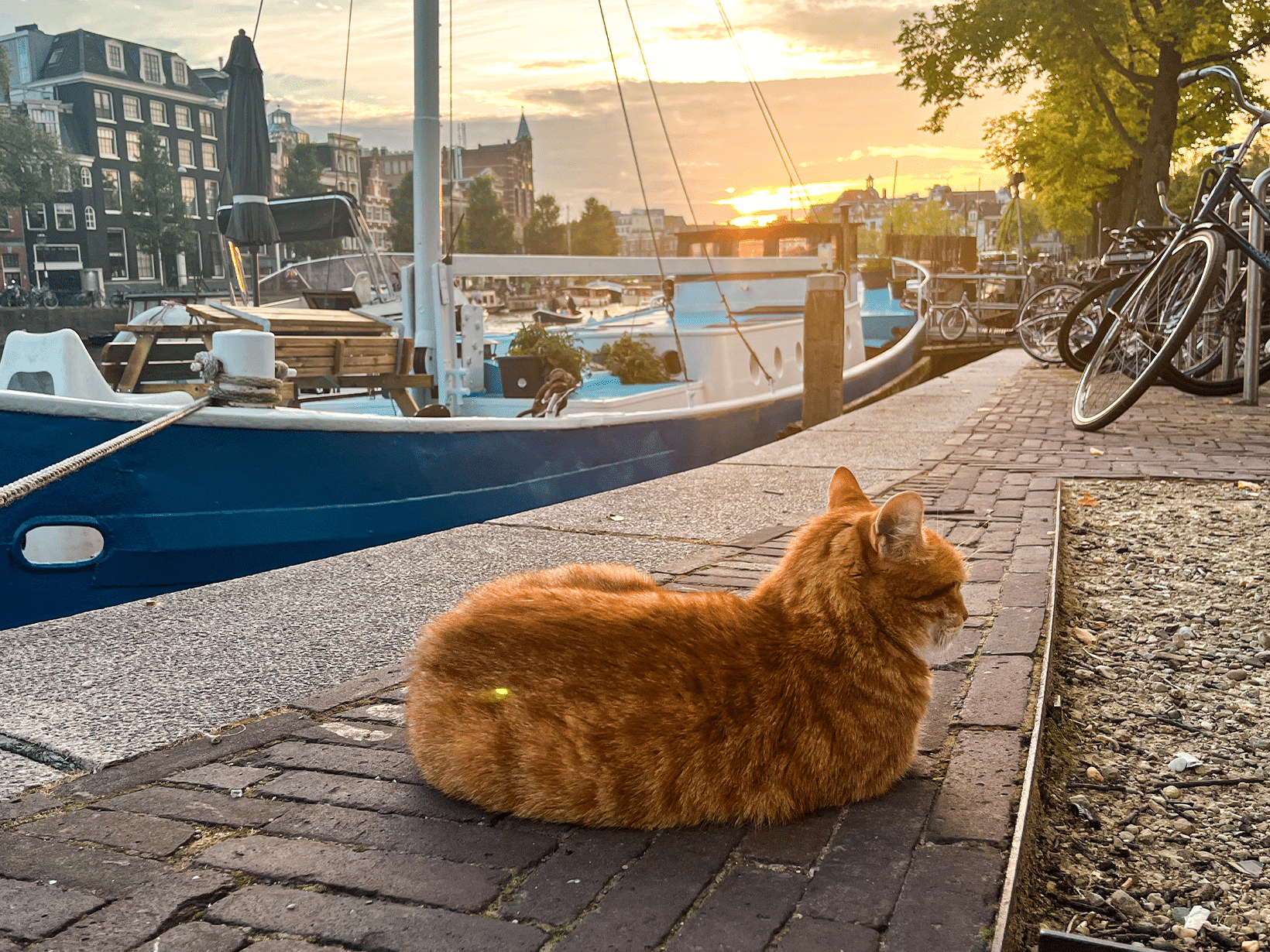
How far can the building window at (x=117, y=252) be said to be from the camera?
59562mm

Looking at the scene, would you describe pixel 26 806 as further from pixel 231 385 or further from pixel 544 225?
pixel 544 225

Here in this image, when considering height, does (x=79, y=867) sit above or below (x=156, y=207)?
below

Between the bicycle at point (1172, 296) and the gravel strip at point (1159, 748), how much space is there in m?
2.81

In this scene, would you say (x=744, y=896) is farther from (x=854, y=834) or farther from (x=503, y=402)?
(x=503, y=402)

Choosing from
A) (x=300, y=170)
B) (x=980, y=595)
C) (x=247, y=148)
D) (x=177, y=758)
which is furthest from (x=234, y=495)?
(x=300, y=170)

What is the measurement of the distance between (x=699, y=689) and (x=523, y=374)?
365 inches

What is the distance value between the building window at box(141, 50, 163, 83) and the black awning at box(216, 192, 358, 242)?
57329 mm

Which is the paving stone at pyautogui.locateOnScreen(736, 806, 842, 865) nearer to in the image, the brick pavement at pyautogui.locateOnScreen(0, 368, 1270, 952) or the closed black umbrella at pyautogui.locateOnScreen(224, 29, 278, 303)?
the brick pavement at pyautogui.locateOnScreen(0, 368, 1270, 952)

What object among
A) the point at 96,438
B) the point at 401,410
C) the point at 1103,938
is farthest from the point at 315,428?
the point at 1103,938

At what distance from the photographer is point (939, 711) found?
8.57ft

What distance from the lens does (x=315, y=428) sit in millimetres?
6688

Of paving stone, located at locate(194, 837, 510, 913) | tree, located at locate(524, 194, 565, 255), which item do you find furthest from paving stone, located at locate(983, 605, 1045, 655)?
tree, located at locate(524, 194, 565, 255)

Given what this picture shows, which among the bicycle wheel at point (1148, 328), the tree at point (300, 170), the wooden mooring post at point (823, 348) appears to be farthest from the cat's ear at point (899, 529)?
the tree at point (300, 170)

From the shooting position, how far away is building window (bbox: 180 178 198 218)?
67812mm
